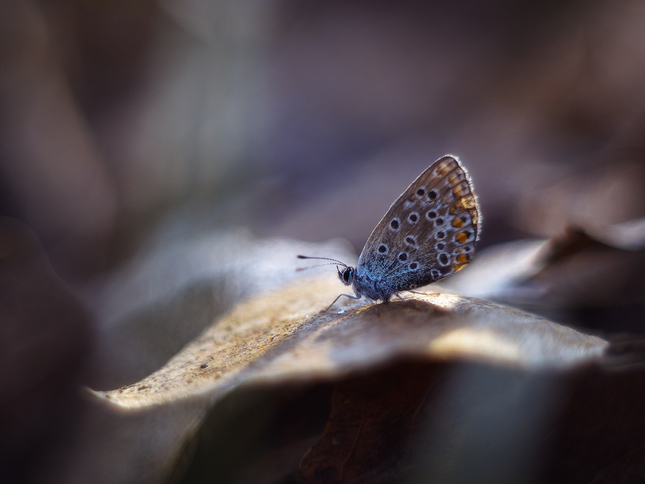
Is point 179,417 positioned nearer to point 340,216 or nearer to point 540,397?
point 540,397

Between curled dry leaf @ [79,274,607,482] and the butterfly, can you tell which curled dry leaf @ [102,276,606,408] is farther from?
the butterfly

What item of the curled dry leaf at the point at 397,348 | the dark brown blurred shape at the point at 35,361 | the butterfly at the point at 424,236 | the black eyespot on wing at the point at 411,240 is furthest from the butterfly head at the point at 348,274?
the dark brown blurred shape at the point at 35,361

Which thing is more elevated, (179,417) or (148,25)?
(148,25)

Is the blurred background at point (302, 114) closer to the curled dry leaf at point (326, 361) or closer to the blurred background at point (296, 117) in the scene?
the blurred background at point (296, 117)

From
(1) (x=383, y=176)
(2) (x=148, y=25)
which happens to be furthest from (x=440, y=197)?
(2) (x=148, y=25)

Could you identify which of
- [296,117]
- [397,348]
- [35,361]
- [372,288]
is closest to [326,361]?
[397,348]

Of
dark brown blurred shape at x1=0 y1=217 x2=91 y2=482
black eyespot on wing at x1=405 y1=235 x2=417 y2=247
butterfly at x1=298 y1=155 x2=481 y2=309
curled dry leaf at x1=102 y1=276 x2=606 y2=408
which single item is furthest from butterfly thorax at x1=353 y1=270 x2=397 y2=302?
dark brown blurred shape at x1=0 y1=217 x2=91 y2=482

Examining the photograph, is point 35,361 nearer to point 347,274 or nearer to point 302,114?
point 347,274
